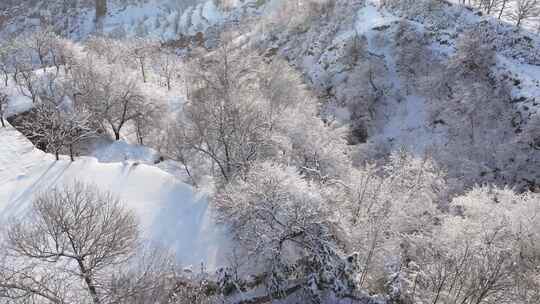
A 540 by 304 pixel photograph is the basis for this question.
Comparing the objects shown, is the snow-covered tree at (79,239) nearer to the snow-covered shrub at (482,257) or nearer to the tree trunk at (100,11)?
the snow-covered shrub at (482,257)

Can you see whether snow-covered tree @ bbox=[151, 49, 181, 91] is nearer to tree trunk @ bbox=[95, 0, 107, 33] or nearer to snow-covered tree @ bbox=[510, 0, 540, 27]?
tree trunk @ bbox=[95, 0, 107, 33]

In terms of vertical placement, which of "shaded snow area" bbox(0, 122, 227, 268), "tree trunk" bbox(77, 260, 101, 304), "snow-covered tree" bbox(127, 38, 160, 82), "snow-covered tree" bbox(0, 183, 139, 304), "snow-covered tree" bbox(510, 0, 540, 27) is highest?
"snow-covered tree" bbox(510, 0, 540, 27)

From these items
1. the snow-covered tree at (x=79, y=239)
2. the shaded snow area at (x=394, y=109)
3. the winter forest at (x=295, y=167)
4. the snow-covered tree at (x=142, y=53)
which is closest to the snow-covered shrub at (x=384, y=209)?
the winter forest at (x=295, y=167)

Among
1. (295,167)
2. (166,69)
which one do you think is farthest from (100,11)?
(295,167)

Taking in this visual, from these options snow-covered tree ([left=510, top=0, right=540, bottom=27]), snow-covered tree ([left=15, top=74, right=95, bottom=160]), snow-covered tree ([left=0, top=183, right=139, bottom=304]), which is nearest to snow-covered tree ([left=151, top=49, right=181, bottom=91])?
snow-covered tree ([left=15, top=74, right=95, bottom=160])

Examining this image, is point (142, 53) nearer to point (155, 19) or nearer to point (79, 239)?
point (155, 19)

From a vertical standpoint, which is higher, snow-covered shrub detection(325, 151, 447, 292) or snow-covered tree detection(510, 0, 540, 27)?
snow-covered tree detection(510, 0, 540, 27)
